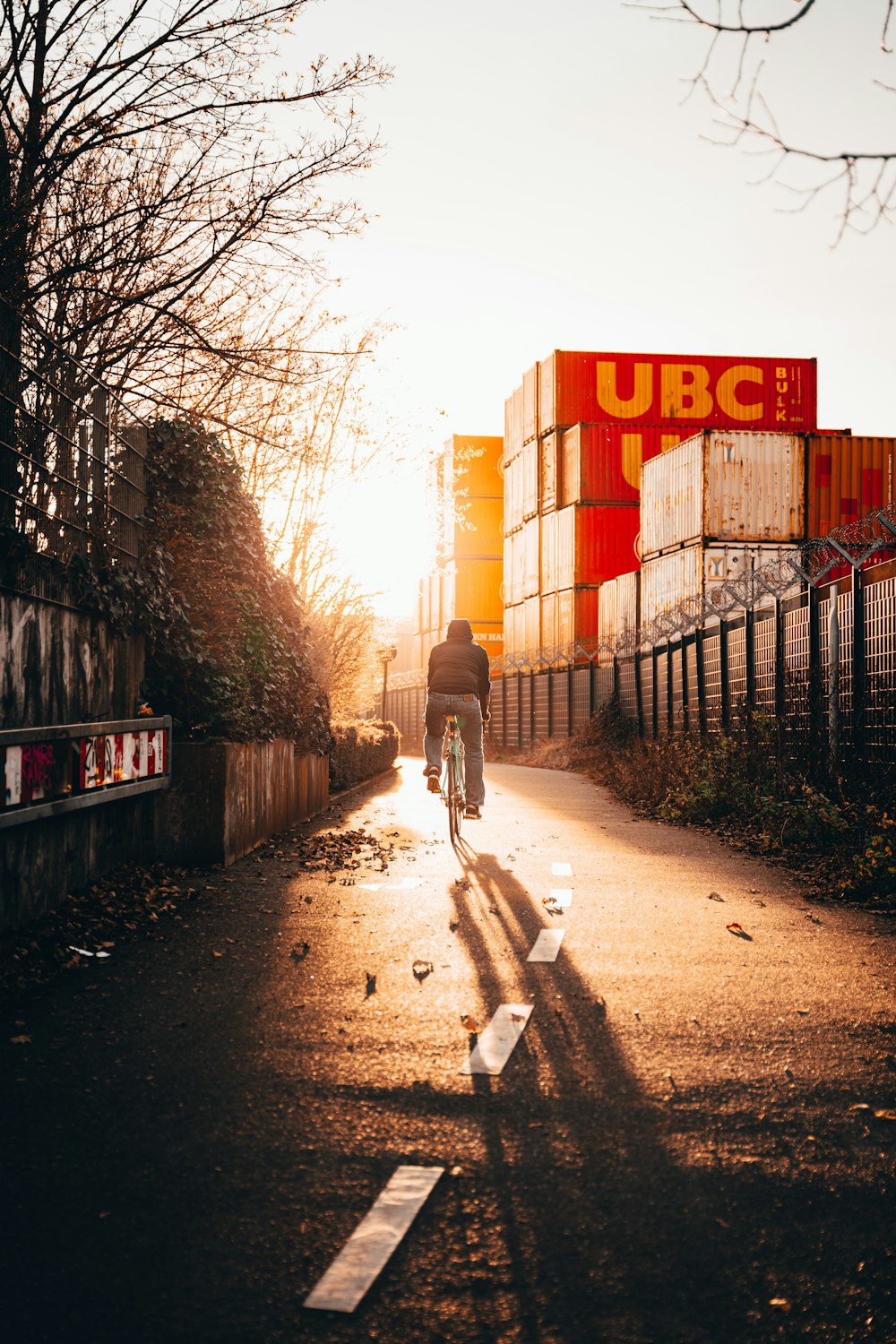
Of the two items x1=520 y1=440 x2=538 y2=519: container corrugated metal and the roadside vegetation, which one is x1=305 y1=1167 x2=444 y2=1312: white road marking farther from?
x1=520 y1=440 x2=538 y2=519: container corrugated metal

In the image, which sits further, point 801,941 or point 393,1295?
point 801,941

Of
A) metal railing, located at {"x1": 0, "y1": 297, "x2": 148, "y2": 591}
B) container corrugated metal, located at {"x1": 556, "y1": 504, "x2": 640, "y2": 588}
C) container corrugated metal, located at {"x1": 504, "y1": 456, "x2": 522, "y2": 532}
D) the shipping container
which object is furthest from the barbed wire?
metal railing, located at {"x1": 0, "y1": 297, "x2": 148, "y2": 591}

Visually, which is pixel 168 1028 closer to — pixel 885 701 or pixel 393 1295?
pixel 393 1295

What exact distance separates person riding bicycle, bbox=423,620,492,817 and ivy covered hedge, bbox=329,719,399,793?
143 inches

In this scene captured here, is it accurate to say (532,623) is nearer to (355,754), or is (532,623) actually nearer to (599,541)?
(599,541)

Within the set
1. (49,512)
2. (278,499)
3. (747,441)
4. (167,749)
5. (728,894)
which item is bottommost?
(728,894)

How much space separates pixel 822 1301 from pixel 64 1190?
69.5 inches

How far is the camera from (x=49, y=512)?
22.2 feet

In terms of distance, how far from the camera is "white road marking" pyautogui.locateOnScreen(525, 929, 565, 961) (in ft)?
19.8

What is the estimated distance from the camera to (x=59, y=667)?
6.71 meters

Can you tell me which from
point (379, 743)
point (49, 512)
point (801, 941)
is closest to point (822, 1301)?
point (801, 941)

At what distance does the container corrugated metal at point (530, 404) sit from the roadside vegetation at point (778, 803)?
27.8m

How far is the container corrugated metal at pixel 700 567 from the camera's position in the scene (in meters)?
31.5

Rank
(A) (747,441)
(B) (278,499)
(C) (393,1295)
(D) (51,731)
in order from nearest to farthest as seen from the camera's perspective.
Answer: (C) (393,1295) → (D) (51,731) → (B) (278,499) → (A) (747,441)
